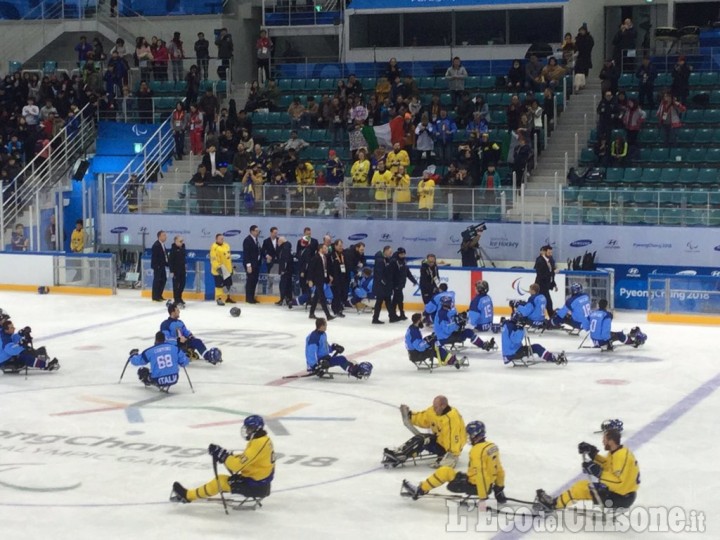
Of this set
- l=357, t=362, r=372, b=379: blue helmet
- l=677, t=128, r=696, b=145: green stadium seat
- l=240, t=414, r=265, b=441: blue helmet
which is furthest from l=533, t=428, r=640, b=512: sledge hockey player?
l=677, t=128, r=696, b=145: green stadium seat

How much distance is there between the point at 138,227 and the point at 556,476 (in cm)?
1931

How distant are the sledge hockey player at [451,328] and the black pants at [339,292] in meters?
4.51

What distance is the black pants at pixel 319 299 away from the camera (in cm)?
2589

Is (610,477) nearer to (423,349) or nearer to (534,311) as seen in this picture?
(423,349)

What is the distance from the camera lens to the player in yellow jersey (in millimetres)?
27844

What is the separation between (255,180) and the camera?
3131 centimetres

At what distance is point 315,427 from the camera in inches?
656

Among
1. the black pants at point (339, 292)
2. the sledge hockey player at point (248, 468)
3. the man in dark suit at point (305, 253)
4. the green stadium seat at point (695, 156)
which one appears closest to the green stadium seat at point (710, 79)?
the green stadium seat at point (695, 156)

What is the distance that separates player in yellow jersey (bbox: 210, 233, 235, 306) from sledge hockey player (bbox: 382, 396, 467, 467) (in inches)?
543

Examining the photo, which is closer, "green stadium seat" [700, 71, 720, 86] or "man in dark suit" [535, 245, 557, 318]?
"man in dark suit" [535, 245, 557, 318]

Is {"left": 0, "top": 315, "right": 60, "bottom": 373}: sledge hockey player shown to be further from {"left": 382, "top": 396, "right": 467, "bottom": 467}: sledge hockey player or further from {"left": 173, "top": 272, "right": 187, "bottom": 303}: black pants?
{"left": 382, "top": 396, "right": 467, "bottom": 467}: sledge hockey player

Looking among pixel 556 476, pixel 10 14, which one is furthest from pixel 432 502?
pixel 10 14

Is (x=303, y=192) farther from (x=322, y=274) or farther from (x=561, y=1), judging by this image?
(x=561, y=1)

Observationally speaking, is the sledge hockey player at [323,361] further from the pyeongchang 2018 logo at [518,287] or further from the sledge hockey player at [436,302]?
the pyeongchang 2018 logo at [518,287]
